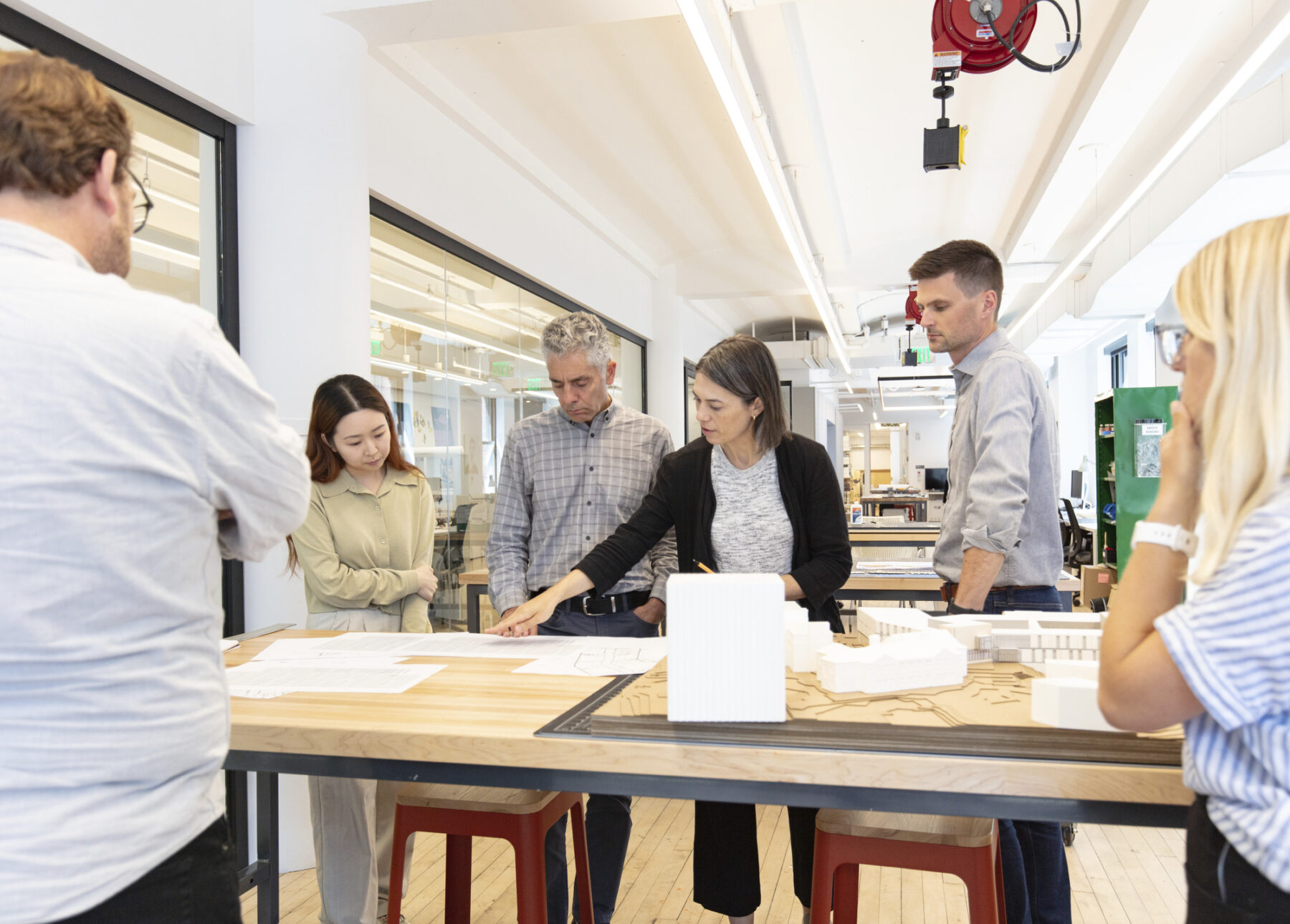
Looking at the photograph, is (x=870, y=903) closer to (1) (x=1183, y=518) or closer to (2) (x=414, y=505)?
(2) (x=414, y=505)

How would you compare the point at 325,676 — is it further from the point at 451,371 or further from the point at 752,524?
the point at 451,371

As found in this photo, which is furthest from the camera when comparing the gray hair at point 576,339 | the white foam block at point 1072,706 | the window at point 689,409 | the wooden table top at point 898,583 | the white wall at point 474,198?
the window at point 689,409

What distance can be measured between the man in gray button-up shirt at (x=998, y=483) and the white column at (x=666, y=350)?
6.36 m

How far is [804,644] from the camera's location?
68.0 inches

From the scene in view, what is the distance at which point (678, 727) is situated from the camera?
1.41 m

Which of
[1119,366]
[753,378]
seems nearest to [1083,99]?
[753,378]

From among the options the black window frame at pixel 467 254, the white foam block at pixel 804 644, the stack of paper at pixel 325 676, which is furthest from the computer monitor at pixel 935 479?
the stack of paper at pixel 325 676

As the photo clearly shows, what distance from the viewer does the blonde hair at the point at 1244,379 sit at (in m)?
0.88

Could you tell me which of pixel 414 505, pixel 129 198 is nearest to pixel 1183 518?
pixel 129 198

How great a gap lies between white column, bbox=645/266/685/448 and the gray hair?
21.0 feet

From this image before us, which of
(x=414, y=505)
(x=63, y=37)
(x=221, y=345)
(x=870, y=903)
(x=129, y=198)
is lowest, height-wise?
(x=870, y=903)

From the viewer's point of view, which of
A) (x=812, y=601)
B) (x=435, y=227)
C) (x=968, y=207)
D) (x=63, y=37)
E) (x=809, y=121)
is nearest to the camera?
(x=812, y=601)

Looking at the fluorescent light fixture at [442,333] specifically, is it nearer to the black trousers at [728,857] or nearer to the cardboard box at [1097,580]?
the black trousers at [728,857]

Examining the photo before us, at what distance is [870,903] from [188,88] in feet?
10.9
